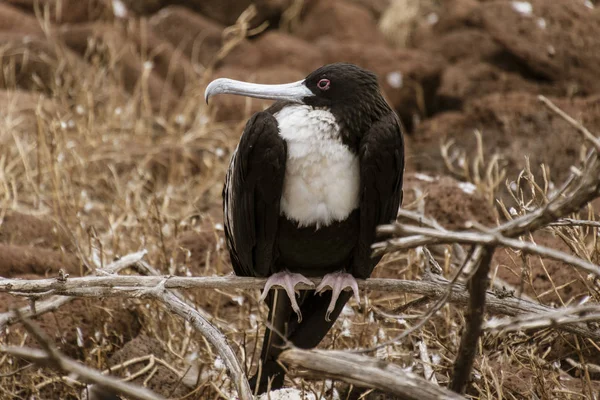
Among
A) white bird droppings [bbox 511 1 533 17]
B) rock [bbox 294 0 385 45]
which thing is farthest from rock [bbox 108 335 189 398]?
rock [bbox 294 0 385 45]

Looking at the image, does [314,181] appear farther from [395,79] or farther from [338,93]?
[395,79]

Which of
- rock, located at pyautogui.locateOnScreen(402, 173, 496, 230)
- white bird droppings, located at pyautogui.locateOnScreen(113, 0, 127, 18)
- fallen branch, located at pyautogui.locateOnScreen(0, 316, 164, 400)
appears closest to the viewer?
fallen branch, located at pyautogui.locateOnScreen(0, 316, 164, 400)

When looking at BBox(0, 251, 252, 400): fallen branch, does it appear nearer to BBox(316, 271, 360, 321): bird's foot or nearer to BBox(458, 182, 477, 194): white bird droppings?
BBox(316, 271, 360, 321): bird's foot

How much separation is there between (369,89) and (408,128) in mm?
3386

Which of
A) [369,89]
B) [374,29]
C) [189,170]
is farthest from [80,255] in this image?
[374,29]

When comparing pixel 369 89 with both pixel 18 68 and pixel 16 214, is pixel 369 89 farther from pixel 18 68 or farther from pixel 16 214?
pixel 18 68

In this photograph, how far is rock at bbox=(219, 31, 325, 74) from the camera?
621 centimetres

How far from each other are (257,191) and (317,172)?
0.60ft

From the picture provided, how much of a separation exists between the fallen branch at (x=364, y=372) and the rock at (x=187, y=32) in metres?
4.80

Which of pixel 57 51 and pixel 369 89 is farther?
pixel 57 51

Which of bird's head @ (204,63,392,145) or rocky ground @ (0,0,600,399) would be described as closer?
bird's head @ (204,63,392,145)

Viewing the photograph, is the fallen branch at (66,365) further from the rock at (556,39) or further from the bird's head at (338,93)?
the rock at (556,39)

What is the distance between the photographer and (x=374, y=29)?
7.11 m

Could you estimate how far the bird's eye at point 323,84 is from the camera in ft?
8.70
